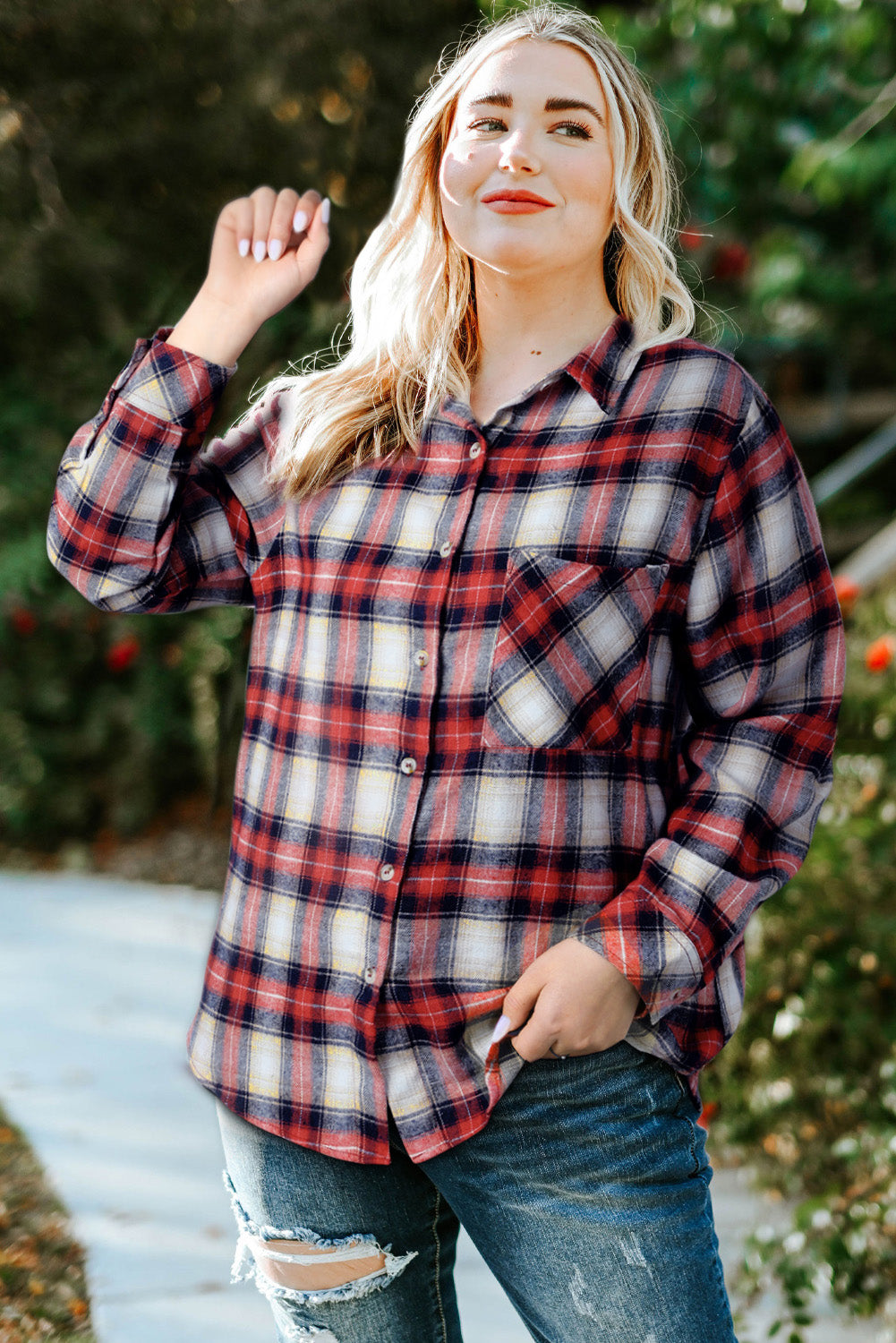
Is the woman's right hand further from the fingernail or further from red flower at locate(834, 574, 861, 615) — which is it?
red flower at locate(834, 574, 861, 615)

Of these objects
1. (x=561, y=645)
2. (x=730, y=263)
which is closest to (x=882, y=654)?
(x=561, y=645)

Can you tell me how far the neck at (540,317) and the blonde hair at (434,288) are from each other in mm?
44

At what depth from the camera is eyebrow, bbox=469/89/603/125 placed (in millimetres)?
1262

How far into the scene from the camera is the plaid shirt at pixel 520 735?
1207 mm

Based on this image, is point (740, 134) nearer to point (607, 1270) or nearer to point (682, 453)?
point (682, 453)

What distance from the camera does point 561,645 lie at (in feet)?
3.97

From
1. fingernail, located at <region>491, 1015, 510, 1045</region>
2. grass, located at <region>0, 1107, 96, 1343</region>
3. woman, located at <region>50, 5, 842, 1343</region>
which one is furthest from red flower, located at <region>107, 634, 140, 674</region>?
fingernail, located at <region>491, 1015, 510, 1045</region>

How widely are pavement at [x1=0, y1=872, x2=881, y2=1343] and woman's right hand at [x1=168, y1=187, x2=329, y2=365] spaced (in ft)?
4.68

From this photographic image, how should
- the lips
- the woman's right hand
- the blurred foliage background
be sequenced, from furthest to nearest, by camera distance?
the blurred foliage background, the woman's right hand, the lips

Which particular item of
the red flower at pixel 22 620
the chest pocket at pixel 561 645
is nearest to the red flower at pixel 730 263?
the red flower at pixel 22 620

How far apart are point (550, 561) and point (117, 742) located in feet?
15.4

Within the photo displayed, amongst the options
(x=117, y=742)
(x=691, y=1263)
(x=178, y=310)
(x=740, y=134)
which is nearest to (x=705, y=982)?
(x=691, y=1263)

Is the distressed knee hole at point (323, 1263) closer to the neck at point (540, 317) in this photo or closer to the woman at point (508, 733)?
the woman at point (508, 733)

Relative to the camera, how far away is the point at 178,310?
3.29m
